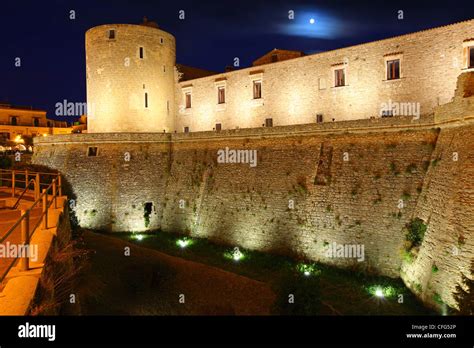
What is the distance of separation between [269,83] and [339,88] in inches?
198

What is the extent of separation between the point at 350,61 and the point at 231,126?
9655mm

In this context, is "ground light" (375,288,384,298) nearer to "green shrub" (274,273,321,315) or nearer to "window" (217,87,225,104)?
"green shrub" (274,273,321,315)

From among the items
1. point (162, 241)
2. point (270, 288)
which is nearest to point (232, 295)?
point (270, 288)

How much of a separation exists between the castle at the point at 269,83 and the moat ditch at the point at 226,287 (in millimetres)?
10699

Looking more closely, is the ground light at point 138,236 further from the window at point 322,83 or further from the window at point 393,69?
the window at point 393,69

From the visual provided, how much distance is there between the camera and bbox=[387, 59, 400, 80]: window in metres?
20.2

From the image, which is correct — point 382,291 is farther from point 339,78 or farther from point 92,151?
point 92,151

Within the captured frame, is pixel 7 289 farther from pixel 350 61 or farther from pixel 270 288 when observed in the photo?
pixel 350 61

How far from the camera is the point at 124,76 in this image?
26.9 metres

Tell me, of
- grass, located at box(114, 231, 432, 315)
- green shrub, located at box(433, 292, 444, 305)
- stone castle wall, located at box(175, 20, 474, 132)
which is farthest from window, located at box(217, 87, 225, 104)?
green shrub, located at box(433, 292, 444, 305)

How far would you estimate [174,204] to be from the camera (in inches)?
886

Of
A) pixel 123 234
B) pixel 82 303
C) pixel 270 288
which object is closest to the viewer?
pixel 82 303

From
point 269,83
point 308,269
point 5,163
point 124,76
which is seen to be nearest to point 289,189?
point 308,269

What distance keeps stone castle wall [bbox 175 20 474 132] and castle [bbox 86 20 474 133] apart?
5 cm
